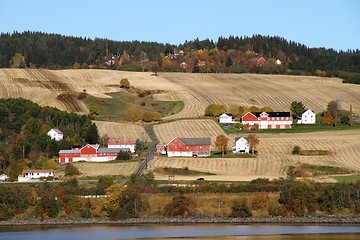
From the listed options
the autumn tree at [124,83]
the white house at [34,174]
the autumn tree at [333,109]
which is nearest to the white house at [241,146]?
the white house at [34,174]

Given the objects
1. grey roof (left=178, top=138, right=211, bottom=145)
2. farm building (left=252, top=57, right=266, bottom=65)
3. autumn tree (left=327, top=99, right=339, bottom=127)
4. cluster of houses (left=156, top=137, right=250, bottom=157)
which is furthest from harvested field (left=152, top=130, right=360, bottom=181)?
farm building (left=252, top=57, right=266, bottom=65)

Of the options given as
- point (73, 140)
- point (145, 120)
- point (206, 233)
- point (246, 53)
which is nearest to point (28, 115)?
point (73, 140)

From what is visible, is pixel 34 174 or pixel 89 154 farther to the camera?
pixel 89 154

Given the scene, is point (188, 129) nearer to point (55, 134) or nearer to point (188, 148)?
point (188, 148)

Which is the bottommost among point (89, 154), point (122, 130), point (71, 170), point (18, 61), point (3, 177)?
point (3, 177)

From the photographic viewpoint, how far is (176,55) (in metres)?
162

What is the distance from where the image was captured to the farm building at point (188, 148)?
82.7 metres

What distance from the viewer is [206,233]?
53000 millimetres

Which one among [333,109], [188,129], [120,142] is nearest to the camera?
[120,142]

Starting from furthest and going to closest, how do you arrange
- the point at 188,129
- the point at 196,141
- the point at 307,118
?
1. the point at 307,118
2. the point at 188,129
3. the point at 196,141

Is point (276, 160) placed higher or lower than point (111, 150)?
lower

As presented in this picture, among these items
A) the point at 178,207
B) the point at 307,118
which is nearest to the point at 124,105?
the point at 307,118

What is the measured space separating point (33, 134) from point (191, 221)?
95.5 ft

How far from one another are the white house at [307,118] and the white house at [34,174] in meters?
35.2
